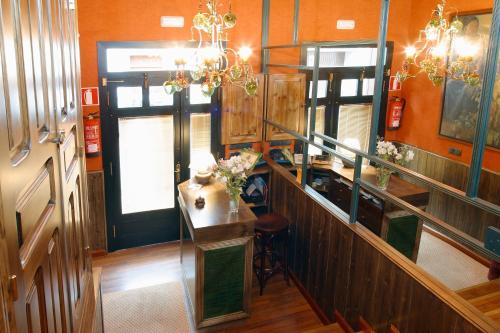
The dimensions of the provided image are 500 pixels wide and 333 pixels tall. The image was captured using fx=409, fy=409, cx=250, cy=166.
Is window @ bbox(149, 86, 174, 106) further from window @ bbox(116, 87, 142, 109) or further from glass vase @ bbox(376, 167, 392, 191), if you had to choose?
glass vase @ bbox(376, 167, 392, 191)

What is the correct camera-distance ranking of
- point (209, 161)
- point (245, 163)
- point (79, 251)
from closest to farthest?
point (79, 251), point (245, 163), point (209, 161)

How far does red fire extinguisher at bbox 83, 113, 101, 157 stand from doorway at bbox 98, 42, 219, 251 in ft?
0.34

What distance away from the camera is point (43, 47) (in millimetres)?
1054

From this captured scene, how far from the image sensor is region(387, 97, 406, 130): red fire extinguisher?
6289 millimetres

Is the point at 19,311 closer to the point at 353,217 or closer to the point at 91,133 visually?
the point at 353,217

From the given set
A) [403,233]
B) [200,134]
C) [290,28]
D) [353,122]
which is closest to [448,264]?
[403,233]

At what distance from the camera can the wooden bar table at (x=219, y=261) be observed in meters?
Result: 3.66

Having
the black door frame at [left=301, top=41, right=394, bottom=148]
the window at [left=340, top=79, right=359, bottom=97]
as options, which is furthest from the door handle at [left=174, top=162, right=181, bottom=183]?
the window at [left=340, top=79, right=359, bottom=97]

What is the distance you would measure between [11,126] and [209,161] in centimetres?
386

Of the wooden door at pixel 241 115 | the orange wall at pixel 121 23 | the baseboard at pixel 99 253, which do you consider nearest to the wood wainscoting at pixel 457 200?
the wooden door at pixel 241 115

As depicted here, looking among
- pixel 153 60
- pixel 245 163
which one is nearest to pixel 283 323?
pixel 245 163

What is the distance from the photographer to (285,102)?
5.22 m

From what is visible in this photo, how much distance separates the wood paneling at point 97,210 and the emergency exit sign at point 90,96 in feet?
2.75

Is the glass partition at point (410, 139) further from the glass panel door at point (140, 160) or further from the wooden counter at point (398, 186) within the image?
the glass panel door at point (140, 160)
